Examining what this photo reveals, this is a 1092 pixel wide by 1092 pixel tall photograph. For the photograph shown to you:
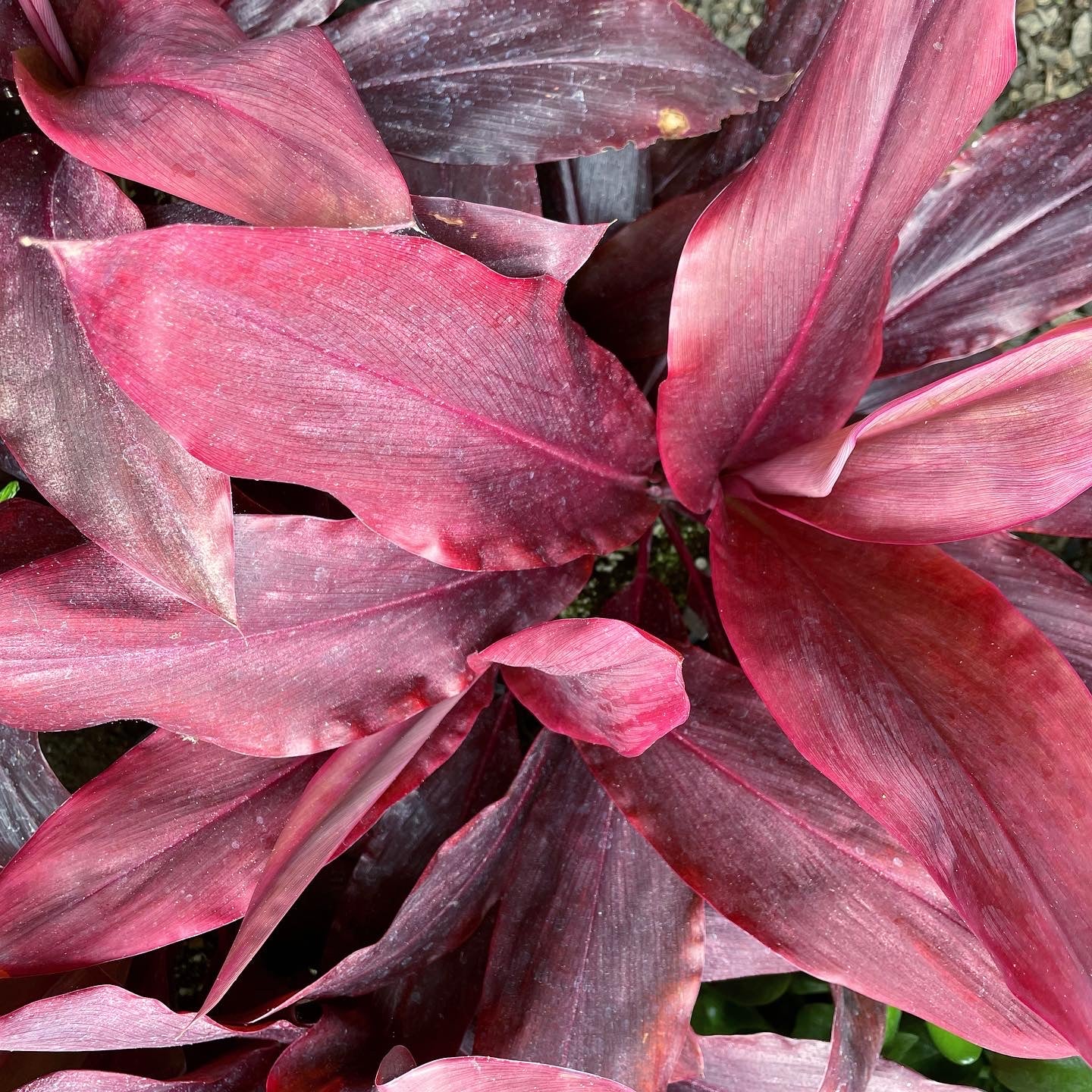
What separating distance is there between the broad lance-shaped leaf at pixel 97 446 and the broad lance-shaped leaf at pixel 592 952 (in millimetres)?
343

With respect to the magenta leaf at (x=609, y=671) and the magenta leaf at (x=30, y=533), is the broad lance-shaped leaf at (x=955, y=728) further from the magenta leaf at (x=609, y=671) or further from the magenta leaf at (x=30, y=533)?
the magenta leaf at (x=30, y=533)

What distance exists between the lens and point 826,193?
0.53 metres

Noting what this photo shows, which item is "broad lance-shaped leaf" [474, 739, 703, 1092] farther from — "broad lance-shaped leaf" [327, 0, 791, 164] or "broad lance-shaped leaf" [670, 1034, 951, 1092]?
"broad lance-shaped leaf" [327, 0, 791, 164]

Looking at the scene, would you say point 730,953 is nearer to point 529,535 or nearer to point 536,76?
point 529,535

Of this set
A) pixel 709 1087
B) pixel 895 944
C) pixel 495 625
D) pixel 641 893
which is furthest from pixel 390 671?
pixel 709 1087

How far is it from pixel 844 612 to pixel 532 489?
0.22 m

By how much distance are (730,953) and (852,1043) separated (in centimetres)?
12

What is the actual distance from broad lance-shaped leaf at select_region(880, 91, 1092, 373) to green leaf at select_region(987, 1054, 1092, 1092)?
25.1 inches

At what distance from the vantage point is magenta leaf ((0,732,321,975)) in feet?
1.99

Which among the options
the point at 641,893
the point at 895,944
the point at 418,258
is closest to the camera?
the point at 418,258

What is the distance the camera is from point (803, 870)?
2.01ft

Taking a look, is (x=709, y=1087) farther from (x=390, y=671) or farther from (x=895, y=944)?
(x=390, y=671)

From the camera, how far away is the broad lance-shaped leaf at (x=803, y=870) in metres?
0.57

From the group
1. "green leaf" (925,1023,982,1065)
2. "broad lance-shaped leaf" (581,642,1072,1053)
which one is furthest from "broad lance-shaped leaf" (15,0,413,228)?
"green leaf" (925,1023,982,1065)
